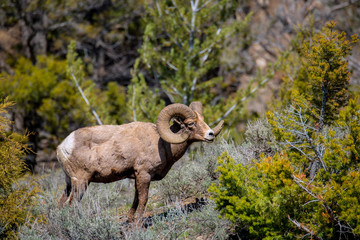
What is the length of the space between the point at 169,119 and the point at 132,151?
728 mm

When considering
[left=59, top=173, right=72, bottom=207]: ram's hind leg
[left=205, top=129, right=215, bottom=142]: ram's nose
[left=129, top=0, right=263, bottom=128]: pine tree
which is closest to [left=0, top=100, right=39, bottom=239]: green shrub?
[left=59, top=173, right=72, bottom=207]: ram's hind leg

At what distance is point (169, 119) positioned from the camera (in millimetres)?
5746

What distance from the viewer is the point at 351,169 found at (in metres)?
4.76

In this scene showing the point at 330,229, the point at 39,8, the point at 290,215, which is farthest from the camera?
the point at 39,8

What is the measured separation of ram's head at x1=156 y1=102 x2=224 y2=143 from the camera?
567 centimetres

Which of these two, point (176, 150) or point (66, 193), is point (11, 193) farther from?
point (176, 150)

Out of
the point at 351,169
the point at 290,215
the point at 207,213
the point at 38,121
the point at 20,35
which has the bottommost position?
the point at 38,121

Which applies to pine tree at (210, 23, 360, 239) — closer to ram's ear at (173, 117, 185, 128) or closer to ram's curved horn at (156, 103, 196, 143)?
ram's curved horn at (156, 103, 196, 143)

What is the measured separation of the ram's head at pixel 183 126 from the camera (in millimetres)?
5672

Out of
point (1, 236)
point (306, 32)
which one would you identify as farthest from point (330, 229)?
point (306, 32)

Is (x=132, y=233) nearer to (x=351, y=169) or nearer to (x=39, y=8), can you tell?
(x=351, y=169)

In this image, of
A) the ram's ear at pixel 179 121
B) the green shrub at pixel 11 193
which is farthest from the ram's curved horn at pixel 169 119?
the green shrub at pixel 11 193

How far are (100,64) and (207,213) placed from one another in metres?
16.8

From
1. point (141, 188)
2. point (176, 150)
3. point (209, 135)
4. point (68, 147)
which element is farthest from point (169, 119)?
point (68, 147)
